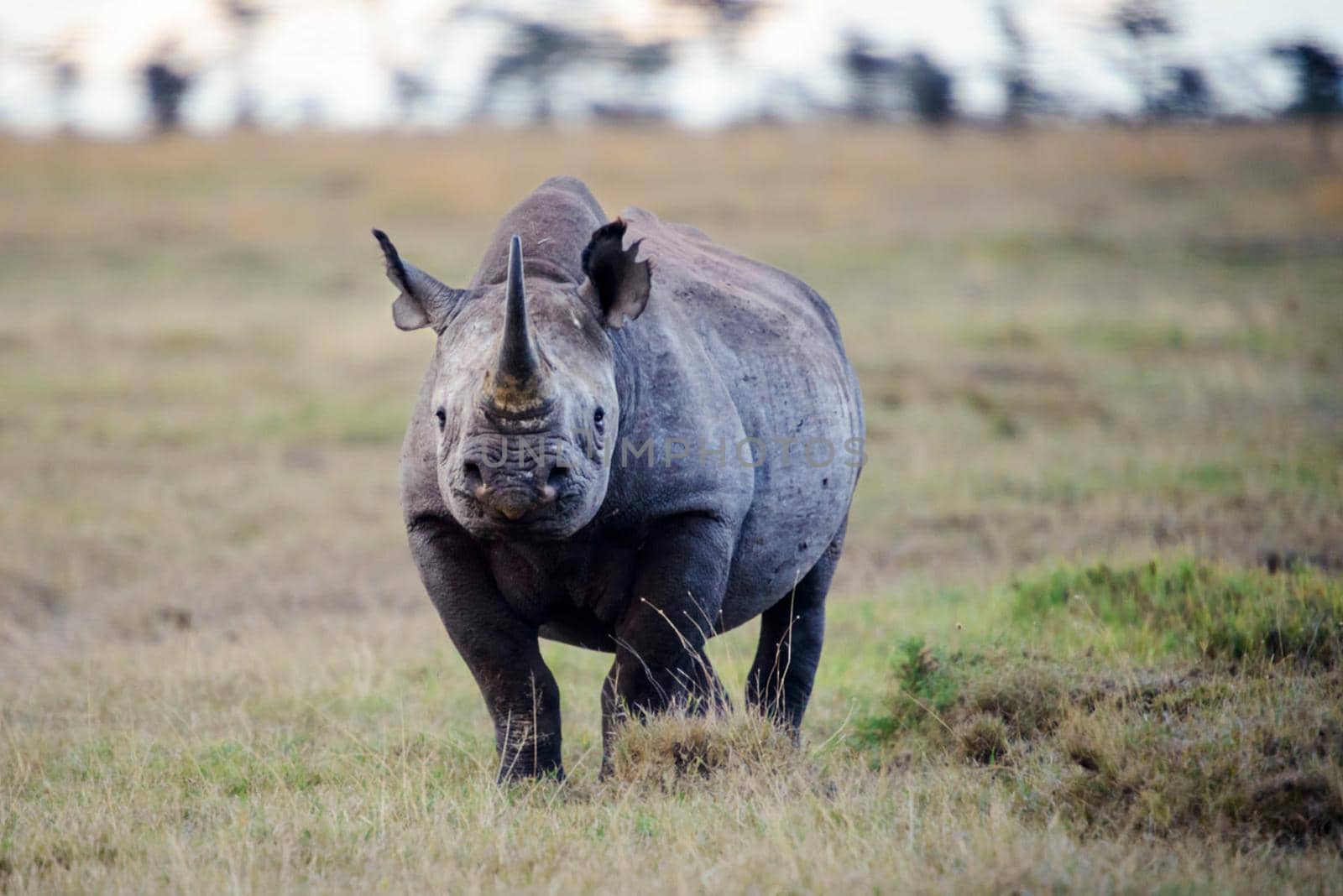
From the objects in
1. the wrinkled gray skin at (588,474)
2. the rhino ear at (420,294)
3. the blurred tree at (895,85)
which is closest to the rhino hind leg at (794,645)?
the wrinkled gray skin at (588,474)

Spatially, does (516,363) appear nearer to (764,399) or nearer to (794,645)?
(764,399)

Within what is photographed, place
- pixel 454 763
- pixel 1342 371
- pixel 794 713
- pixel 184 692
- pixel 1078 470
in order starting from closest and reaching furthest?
pixel 454 763 < pixel 794 713 < pixel 184 692 < pixel 1078 470 < pixel 1342 371

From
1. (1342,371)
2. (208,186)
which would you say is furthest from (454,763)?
(208,186)

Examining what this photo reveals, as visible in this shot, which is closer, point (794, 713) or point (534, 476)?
point (534, 476)

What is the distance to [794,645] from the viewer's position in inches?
256

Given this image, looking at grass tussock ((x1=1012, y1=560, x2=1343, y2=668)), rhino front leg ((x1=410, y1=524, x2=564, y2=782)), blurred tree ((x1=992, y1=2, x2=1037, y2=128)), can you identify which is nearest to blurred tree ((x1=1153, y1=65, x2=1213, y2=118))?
blurred tree ((x1=992, y1=2, x2=1037, y2=128))

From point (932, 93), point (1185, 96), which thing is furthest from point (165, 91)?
point (1185, 96)

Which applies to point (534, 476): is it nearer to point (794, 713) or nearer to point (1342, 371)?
point (794, 713)

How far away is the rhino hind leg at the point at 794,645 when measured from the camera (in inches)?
249

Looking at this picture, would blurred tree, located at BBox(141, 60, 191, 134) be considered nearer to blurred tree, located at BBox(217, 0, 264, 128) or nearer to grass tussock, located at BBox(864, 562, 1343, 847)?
blurred tree, located at BBox(217, 0, 264, 128)

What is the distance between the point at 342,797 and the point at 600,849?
1.10m

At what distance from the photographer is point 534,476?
4.38 m

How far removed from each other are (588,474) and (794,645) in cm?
221

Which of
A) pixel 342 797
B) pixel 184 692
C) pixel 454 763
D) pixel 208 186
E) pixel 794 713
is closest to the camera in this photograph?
pixel 342 797
